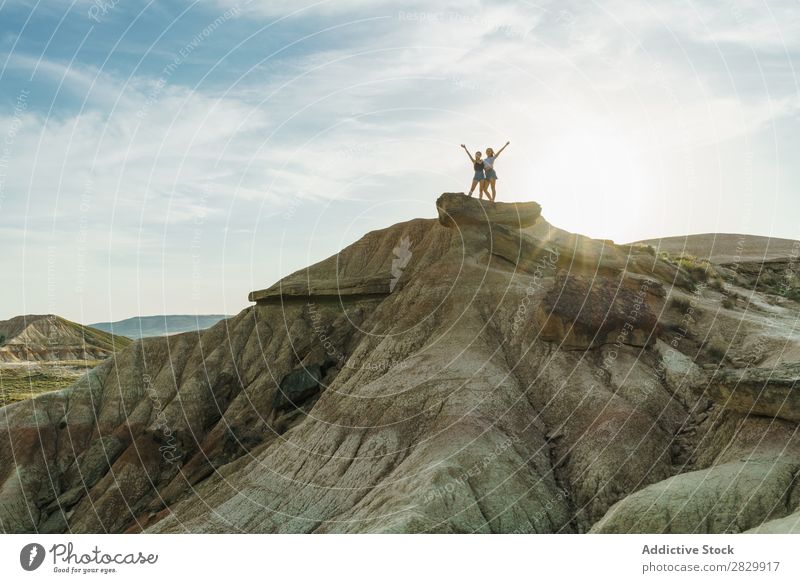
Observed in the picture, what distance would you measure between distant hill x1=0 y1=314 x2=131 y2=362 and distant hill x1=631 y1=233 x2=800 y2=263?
348 ft

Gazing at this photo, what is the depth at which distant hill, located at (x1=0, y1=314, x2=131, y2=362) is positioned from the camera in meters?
148

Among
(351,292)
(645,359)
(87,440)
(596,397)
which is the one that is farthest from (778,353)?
(87,440)

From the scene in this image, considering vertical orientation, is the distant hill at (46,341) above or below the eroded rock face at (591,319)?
above

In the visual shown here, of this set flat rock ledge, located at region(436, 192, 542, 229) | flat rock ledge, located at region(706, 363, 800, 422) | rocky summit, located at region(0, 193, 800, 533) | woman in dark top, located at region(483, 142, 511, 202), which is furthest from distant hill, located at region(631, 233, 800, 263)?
flat rock ledge, located at region(706, 363, 800, 422)

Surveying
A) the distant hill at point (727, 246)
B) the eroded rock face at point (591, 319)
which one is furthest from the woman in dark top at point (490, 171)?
the distant hill at point (727, 246)

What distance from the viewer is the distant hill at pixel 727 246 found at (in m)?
66.2

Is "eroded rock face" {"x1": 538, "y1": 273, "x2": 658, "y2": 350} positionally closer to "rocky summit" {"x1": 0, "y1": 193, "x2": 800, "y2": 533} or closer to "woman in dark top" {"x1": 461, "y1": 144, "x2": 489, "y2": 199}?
"rocky summit" {"x1": 0, "y1": 193, "x2": 800, "y2": 533}

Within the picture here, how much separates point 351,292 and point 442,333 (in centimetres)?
1344

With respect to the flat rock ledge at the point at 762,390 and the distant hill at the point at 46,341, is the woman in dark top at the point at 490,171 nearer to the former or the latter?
the flat rock ledge at the point at 762,390

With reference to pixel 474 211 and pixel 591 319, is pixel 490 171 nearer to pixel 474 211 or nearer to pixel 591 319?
pixel 474 211
